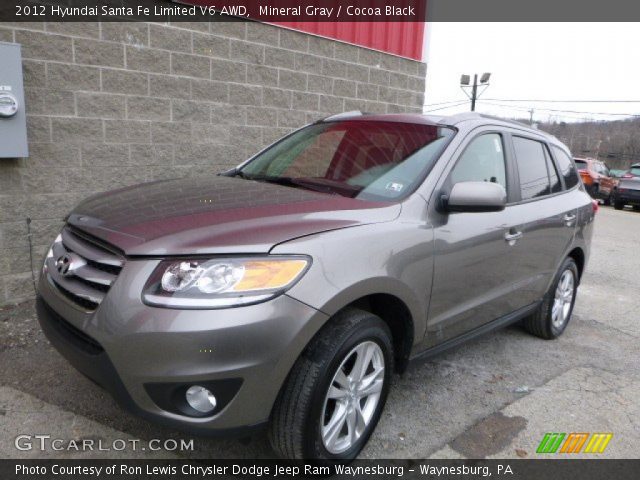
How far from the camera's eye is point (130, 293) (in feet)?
6.59

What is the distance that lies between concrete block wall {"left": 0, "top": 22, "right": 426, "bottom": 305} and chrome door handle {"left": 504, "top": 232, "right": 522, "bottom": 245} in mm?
3247

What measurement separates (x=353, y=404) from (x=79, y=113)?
3.50 m

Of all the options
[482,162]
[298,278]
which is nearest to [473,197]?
[482,162]

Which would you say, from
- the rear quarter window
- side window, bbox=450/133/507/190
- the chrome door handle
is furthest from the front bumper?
the rear quarter window

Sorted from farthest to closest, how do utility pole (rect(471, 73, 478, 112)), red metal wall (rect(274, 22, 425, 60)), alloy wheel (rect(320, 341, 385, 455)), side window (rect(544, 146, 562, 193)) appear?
utility pole (rect(471, 73, 478, 112)), red metal wall (rect(274, 22, 425, 60)), side window (rect(544, 146, 562, 193)), alloy wheel (rect(320, 341, 385, 455))

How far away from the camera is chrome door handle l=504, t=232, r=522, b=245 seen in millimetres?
3295

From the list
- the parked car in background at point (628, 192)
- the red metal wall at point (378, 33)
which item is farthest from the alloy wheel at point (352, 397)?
the parked car in background at point (628, 192)

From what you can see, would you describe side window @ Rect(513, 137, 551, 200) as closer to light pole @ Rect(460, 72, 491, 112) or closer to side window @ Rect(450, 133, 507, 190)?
side window @ Rect(450, 133, 507, 190)

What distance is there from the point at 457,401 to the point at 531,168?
1.83 m

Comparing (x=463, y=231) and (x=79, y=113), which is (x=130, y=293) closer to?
(x=463, y=231)

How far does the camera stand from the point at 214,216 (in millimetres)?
2293

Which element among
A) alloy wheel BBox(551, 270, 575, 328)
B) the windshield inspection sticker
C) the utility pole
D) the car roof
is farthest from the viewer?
the utility pole

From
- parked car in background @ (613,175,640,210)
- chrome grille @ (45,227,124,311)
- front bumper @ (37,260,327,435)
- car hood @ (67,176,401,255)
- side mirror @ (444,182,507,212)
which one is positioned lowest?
parked car in background @ (613,175,640,210)

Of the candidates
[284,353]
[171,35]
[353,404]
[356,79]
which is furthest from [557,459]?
[356,79]
